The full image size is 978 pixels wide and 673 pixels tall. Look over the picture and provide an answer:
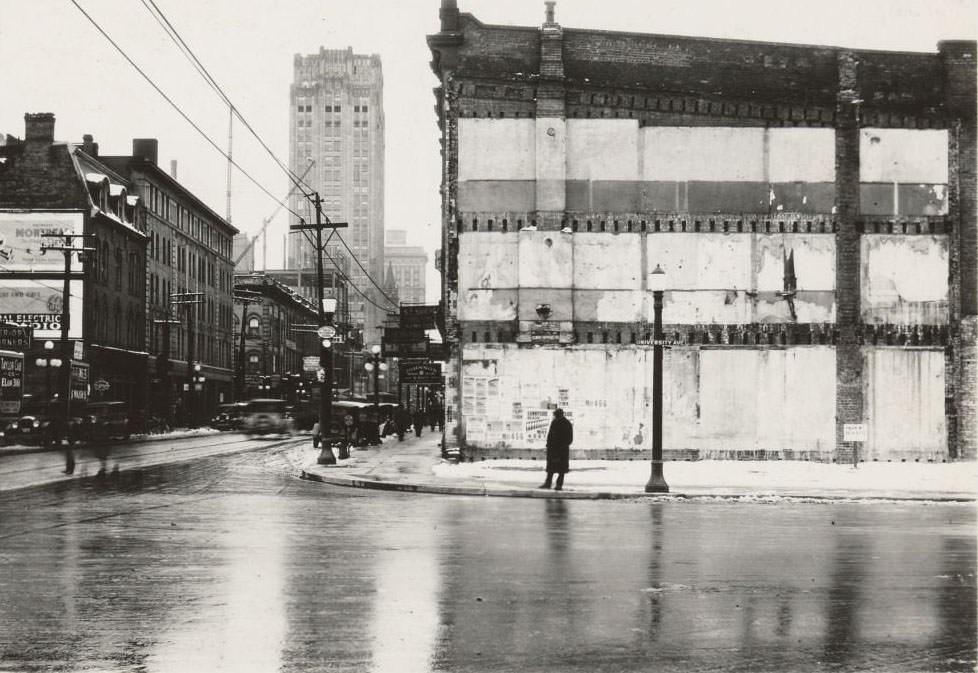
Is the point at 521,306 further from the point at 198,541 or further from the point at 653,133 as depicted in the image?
the point at 198,541

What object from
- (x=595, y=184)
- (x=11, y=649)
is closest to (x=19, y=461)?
(x=595, y=184)

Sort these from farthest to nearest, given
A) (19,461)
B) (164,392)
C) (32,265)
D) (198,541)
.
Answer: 1. (164,392)
2. (32,265)
3. (19,461)
4. (198,541)

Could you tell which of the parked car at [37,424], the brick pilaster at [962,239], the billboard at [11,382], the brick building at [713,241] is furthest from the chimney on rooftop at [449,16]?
the billboard at [11,382]

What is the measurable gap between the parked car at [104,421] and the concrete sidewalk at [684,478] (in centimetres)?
2015

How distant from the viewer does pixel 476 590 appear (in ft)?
34.7

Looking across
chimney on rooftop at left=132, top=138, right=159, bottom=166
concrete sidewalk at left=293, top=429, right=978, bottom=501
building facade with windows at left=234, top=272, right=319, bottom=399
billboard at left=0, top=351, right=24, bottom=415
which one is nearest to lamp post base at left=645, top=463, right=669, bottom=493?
concrete sidewalk at left=293, top=429, right=978, bottom=501

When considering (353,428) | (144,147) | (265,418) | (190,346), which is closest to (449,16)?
(353,428)

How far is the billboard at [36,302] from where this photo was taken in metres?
63.4

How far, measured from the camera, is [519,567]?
40.0 feet

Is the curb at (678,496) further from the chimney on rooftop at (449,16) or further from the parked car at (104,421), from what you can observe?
the parked car at (104,421)

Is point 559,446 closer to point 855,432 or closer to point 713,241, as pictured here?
point 855,432

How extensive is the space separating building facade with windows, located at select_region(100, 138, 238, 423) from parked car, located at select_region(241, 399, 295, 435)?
51.9ft

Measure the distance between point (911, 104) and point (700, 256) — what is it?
7352 mm

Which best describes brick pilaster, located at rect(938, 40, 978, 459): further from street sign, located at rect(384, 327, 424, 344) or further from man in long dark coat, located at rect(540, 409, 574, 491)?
street sign, located at rect(384, 327, 424, 344)
